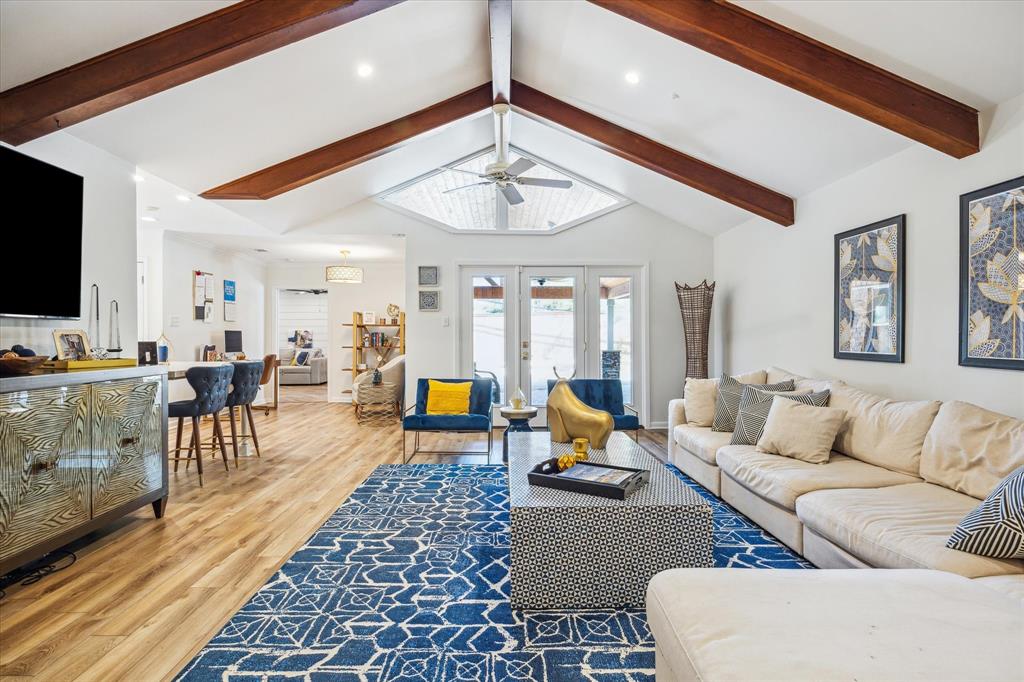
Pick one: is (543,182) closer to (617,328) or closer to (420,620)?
(617,328)

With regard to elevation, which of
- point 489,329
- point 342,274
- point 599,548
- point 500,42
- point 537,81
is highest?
point 537,81

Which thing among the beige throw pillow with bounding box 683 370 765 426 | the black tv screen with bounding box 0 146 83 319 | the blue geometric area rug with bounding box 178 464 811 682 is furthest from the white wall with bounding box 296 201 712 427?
the black tv screen with bounding box 0 146 83 319

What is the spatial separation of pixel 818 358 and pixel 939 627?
3.43m

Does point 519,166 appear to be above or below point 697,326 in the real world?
above

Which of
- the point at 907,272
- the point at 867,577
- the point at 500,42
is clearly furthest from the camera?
the point at 500,42

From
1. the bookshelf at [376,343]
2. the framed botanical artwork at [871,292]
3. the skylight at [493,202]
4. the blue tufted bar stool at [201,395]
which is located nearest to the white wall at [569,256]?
the skylight at [493,202]

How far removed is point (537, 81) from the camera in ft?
14.8

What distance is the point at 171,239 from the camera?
6555 mm

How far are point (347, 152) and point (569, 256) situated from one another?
282cm

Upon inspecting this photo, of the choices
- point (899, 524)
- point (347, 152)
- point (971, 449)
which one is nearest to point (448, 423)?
point (347, 152)

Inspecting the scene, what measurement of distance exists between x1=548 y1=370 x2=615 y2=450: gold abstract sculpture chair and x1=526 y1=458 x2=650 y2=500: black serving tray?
0.62 m

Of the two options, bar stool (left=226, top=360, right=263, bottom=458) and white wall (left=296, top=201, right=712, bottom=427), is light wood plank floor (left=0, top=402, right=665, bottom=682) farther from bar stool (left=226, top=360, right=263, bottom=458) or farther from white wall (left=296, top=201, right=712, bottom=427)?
white wall (left=296, top=201, right=712, bottom=427)

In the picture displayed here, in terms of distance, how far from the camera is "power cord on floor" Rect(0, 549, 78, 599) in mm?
2454

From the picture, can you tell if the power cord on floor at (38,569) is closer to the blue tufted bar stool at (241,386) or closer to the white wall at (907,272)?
the blue tufted bar stool at (241,386)
